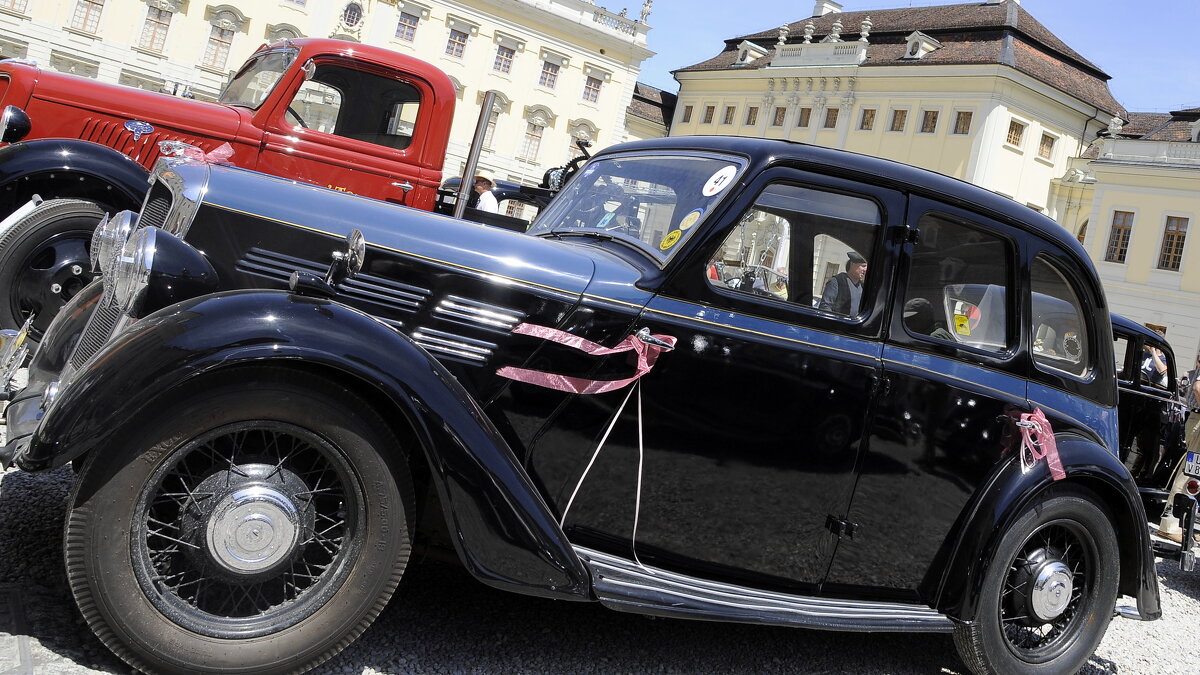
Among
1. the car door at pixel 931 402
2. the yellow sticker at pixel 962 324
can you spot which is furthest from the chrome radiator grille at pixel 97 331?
the yellow sticker at pixel 962 324

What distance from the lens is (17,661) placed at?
254 centimetres

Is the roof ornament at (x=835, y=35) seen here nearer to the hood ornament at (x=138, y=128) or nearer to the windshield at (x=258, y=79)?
the windshield at (x=258, y=79)

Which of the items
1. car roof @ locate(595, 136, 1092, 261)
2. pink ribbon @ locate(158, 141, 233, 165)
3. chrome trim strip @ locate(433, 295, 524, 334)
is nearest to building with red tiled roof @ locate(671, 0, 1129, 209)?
pink ribbon @ locate(158, 141, 233, 165)

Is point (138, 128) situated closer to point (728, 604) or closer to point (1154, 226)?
point (728, 604)

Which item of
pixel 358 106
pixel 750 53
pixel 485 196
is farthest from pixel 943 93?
pixel 358 106

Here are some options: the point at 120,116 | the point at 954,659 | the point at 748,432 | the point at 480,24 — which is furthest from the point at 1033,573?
the point at 480,24

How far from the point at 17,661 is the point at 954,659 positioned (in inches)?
146

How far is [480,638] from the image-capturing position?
338 centimetres

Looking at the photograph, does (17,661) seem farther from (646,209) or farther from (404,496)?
(646,209)

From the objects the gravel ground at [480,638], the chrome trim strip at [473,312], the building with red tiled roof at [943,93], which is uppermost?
the building with red tiled roof at [943,93]

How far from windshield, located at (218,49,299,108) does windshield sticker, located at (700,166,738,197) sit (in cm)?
480

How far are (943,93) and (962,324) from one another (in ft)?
138

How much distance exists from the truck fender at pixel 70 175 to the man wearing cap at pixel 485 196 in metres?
4.38

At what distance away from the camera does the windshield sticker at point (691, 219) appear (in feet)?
11.2
